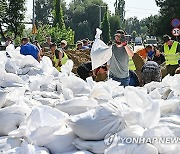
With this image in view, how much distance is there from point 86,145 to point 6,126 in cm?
68

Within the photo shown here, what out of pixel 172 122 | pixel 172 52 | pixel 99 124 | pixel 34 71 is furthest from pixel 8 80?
pixel 172 52

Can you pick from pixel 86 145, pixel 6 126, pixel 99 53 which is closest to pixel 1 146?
pixel 6 126

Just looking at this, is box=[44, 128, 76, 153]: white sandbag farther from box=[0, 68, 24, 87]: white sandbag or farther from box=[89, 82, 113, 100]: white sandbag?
box=[0, 68, 24, 87]: white sandbag

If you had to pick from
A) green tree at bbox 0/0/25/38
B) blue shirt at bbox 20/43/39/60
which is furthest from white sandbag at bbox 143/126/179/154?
green tree at bbox 0/0/25/38

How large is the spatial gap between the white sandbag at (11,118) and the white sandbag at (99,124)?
49 cm

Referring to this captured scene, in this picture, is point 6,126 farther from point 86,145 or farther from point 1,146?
point 86,145

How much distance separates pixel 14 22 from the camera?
29906 mm

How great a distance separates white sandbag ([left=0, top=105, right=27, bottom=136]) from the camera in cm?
330

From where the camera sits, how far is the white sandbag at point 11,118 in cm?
330

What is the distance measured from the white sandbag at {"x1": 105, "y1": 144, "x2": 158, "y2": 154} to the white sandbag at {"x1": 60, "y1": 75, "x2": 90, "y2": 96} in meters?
1.43

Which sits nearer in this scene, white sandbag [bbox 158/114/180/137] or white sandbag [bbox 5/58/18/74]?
white sandbag [bbox 158/114/180/137]

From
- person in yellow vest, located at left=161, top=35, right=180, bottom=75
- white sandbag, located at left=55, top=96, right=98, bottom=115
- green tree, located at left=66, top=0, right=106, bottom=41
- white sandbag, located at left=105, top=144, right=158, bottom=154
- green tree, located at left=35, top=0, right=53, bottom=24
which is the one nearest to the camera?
white sandbag, located at left=105, top=144, right=158, bottom=154

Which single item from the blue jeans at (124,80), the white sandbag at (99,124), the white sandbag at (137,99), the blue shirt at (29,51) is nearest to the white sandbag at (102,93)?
the white sandbag at (137,99)

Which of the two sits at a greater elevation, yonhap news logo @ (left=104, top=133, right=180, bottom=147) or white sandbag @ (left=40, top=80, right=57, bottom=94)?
white sandbag @ (left=40, top=80, right=57, bottom=94)
